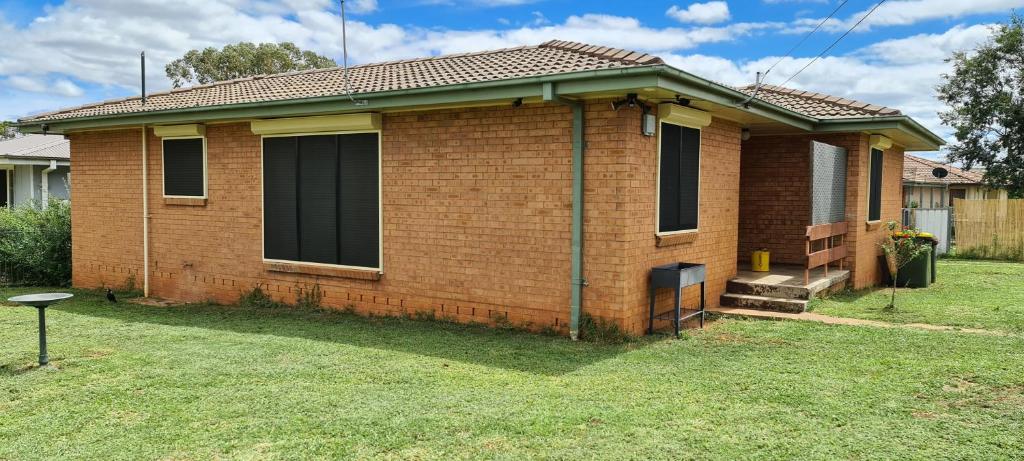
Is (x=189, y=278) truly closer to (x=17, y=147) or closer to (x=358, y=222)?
(x=358, y=222)

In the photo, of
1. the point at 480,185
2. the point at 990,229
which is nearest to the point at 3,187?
the point at 480,185

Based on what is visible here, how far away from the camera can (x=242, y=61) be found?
1537 inches

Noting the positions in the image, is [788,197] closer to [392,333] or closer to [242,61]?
[392,333]

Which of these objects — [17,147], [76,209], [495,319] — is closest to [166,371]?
[495,319]

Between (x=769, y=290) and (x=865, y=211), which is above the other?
(x=865, y=211)

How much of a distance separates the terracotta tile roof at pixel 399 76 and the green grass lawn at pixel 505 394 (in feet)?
9.31

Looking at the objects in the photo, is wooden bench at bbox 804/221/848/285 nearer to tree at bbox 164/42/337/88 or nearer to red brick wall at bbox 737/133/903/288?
red brick wall at bbox 737/133/903/288

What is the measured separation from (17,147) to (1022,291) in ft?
81.0

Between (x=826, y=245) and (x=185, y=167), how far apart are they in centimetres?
947

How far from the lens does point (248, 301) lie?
10.6m

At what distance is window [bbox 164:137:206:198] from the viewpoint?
1103 centimetres

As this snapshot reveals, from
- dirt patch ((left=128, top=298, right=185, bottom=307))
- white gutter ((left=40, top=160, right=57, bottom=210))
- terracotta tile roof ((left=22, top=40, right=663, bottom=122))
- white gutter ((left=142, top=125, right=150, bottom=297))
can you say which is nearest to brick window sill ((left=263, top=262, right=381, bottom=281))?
dirt patch ((left=128, top=298, right=185, bottom=307))

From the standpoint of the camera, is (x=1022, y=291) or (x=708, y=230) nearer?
(x=708, y=230)

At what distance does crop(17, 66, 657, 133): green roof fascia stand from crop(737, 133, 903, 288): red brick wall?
590cm
